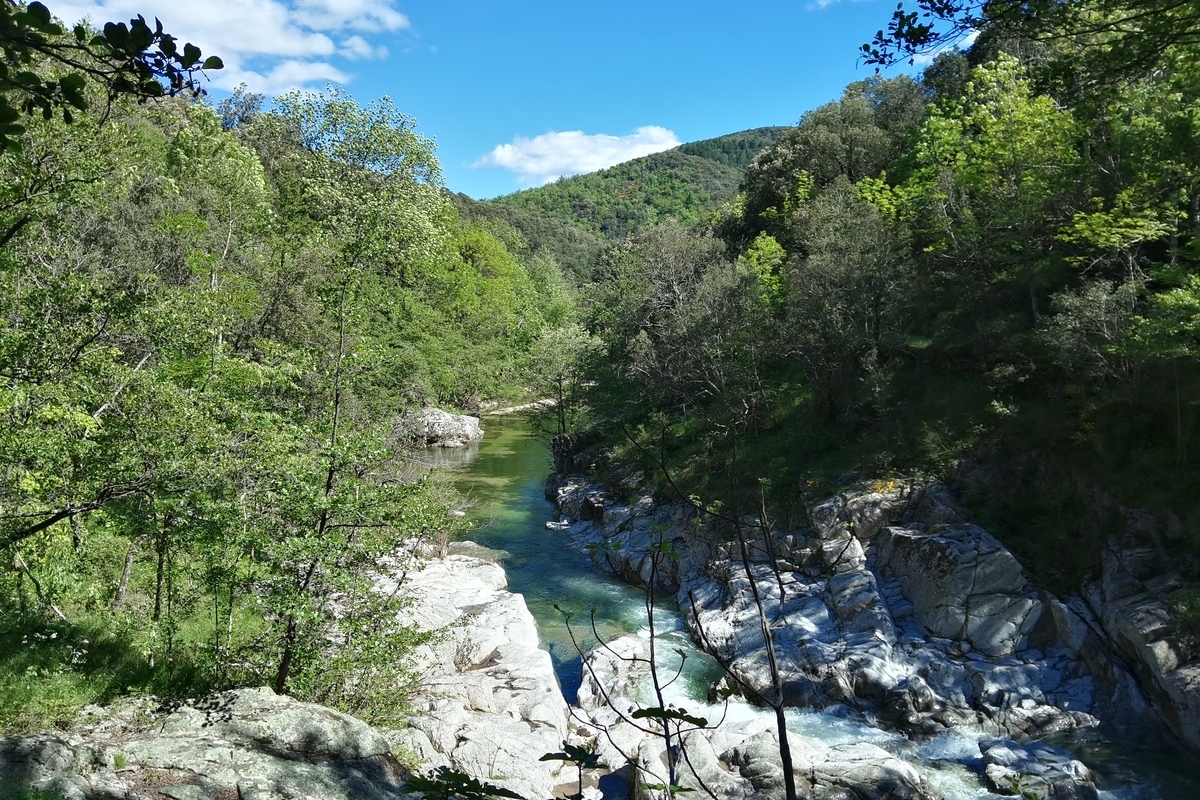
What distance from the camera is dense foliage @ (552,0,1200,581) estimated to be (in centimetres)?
A: 1306

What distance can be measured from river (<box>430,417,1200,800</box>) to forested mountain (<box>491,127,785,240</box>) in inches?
4200

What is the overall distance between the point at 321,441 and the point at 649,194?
156478 millimetres

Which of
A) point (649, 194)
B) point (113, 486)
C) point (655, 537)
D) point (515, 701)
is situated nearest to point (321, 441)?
point (113, 486)

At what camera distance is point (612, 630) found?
17250mm

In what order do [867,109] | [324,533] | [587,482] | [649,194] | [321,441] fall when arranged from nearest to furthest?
1. [324,533]
2. [321,441]
3. [587,482]
4. [867,109]
5. [649,194]

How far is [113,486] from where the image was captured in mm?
7996

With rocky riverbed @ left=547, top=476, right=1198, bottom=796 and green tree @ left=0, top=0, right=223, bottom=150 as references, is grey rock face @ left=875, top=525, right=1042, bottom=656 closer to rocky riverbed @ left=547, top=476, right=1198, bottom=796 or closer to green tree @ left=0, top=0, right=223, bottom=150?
rocky riverbed @ left=547, top=476, right=1198, bottom=796

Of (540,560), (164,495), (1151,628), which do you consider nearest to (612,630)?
(540,560)

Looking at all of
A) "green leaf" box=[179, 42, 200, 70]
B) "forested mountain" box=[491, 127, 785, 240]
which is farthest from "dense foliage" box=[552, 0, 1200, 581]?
"forested mountain" box=[491, 127, 785, 240]

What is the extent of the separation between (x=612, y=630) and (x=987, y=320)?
1374cm

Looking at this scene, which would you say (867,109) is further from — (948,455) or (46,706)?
(46,706)

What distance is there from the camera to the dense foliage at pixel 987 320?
1306 centimetres

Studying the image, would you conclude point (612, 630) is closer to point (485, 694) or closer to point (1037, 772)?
point (485, 694)

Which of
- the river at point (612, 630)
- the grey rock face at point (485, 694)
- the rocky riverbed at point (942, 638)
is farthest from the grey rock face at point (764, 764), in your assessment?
the grey rock face at point (485, 694)
